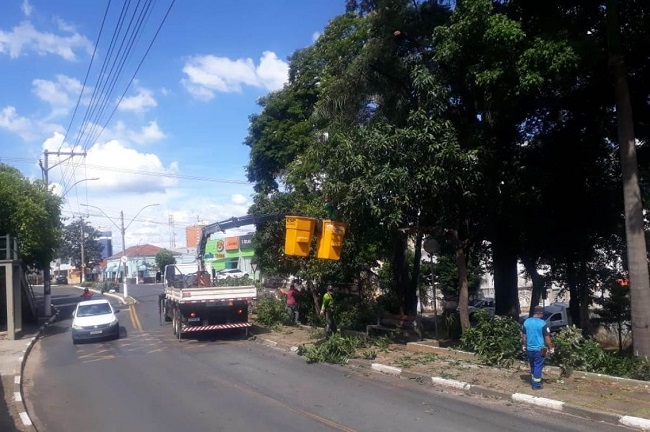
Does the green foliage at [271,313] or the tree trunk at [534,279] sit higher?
the tree trunk at [534,279]

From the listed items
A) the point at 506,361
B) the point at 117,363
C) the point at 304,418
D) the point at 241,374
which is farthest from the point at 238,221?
the point at 304,418

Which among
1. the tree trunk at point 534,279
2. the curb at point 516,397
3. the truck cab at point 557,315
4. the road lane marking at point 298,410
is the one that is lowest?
the truck cab at point 557,315

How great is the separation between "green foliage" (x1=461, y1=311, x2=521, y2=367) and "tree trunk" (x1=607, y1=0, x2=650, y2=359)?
2.42m

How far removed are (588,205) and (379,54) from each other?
6.89m

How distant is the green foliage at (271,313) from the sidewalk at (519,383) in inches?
336

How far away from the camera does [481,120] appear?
52.1ft

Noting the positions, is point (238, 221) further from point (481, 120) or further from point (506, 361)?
point (506, 361)

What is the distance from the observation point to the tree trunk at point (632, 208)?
42.1 ft

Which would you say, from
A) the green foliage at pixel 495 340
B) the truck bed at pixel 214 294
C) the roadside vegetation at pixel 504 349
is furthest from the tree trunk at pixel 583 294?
the truck bed at pixel 214 294

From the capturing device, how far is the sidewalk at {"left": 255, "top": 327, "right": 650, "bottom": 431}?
32.3ft

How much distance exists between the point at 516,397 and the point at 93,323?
53.3ft

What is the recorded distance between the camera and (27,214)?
30.3 meters

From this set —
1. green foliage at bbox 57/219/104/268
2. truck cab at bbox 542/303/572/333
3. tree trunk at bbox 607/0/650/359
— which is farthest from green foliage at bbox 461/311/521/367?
green foliage at bbox 57/219/104/268

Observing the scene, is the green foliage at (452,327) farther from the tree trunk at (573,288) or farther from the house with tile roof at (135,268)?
the house with tile roof at (135,268)
